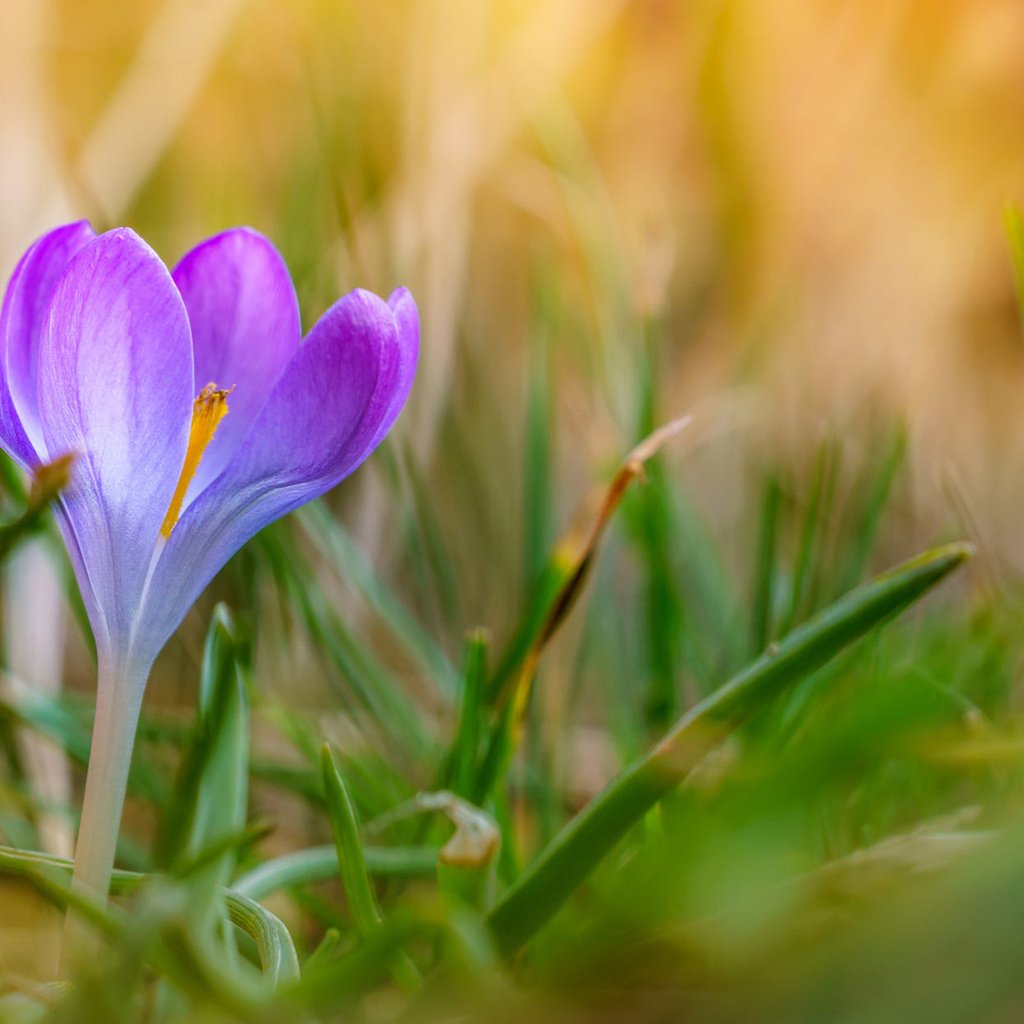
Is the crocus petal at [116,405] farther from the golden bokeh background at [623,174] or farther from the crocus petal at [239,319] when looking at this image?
the golden bokeh background at [623,174]

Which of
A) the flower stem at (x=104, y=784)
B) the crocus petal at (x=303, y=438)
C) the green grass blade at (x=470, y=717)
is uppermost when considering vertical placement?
the crocus petal at (x=303, y=438)

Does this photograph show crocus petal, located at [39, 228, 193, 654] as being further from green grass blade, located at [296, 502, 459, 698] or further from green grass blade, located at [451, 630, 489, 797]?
green grass blade, located at [296, 502, 459, 698]

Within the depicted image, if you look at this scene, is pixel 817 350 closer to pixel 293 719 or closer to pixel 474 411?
pixel 474 411

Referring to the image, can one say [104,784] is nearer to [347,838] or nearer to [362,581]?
[347,838]

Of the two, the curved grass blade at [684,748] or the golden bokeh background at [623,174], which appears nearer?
the curved grass blade at [684,748]

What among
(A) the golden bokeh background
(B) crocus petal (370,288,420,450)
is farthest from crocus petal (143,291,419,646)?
(A) the golden bokeh background

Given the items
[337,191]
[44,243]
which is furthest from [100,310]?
[337,191]

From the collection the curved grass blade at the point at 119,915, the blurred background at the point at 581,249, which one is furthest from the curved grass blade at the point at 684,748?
the blurred background at the point at 581,249
